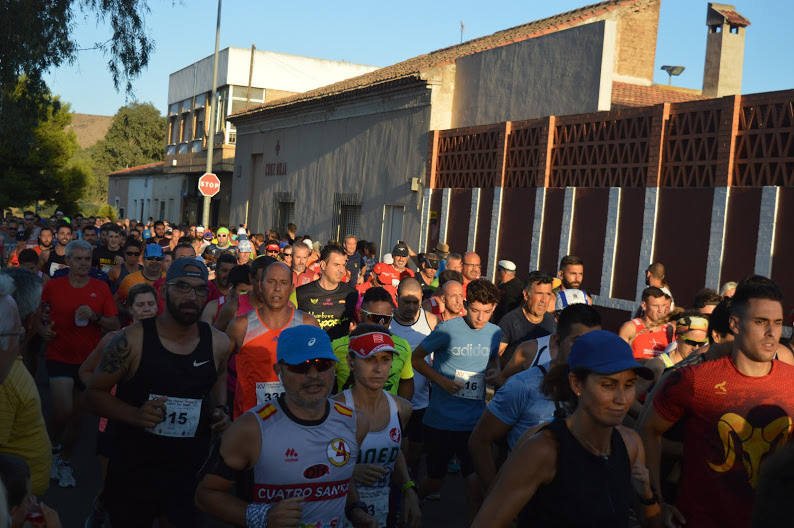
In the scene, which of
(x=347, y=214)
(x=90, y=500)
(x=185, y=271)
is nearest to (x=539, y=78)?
(x=347, y=214)

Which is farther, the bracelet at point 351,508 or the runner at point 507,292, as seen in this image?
the runner at point 507,292

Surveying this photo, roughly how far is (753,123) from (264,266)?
9619 millimetres

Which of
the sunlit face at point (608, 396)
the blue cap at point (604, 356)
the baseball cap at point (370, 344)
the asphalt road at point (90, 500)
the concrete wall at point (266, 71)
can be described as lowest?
the asphalt road at point (90, 500)

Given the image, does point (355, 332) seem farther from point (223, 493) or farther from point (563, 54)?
point (563, 54)

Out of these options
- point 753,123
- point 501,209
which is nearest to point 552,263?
point 501,209

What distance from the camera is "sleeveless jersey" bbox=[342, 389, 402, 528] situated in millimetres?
4629

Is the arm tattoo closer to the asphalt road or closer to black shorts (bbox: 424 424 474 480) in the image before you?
the asphalt road

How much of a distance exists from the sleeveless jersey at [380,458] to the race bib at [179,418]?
2.99 ft

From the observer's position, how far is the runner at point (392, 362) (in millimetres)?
6379

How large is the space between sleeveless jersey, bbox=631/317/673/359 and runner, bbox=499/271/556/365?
73 cm

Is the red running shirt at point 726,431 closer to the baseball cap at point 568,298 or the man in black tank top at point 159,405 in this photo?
the man in black tank top at point 159,405

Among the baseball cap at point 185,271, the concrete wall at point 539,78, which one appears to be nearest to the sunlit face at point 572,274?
the baseball cap at point 185,271

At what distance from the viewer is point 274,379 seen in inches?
250

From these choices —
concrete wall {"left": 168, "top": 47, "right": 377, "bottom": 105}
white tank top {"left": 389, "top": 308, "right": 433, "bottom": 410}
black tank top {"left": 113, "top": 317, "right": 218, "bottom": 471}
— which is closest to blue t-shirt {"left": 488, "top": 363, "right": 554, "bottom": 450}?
black tank top {"left": 113, "top": 317, "right": 218, "bottom": 471}
